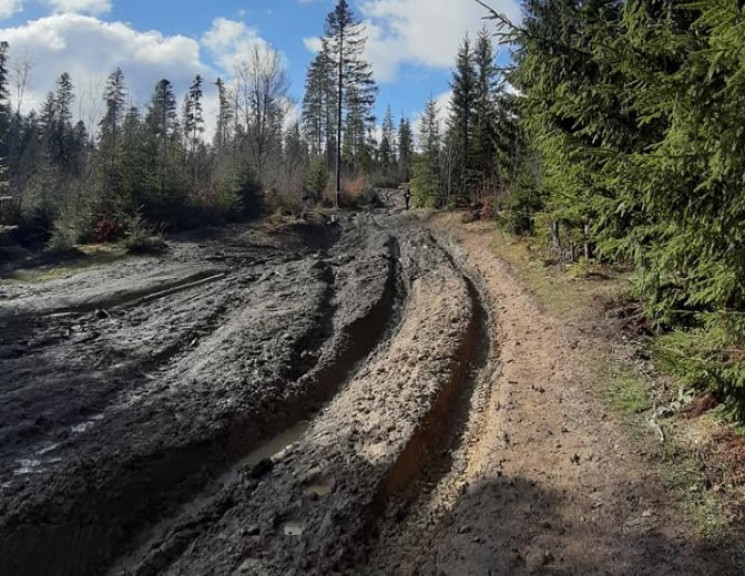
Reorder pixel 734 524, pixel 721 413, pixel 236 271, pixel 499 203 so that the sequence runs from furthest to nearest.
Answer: pixel 499 203
pixel 236 271
pixel 721 413
pixel 734 524

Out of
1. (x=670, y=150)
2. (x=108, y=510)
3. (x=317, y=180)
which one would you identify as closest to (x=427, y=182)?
(x=317, y=180)

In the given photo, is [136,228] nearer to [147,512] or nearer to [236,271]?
[236,271]

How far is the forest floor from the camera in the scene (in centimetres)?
415

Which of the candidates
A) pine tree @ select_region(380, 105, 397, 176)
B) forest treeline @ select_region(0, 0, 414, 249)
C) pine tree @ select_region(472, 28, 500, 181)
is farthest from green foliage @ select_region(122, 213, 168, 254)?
pine tree @ select_region(380, 105, 397, 176)

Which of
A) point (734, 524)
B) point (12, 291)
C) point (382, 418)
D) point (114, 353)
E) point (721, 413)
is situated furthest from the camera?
point (12, 291)

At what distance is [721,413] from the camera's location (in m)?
4.43

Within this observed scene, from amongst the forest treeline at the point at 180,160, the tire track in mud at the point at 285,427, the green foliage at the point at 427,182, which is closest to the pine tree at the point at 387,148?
the forest treeline at the point at 180,160

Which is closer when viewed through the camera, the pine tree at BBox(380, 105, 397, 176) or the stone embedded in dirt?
the stone embedded in dirt

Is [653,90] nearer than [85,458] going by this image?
Yes

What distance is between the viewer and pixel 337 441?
5.95m

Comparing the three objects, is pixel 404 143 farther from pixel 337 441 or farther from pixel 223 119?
pixel 337 441

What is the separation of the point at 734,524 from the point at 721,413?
0.96 m

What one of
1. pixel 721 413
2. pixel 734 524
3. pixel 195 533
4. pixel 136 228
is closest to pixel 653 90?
pixel 721 413

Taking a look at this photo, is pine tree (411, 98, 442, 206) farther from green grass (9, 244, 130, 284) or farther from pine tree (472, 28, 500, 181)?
green grass (9, 244, 130, 284)
